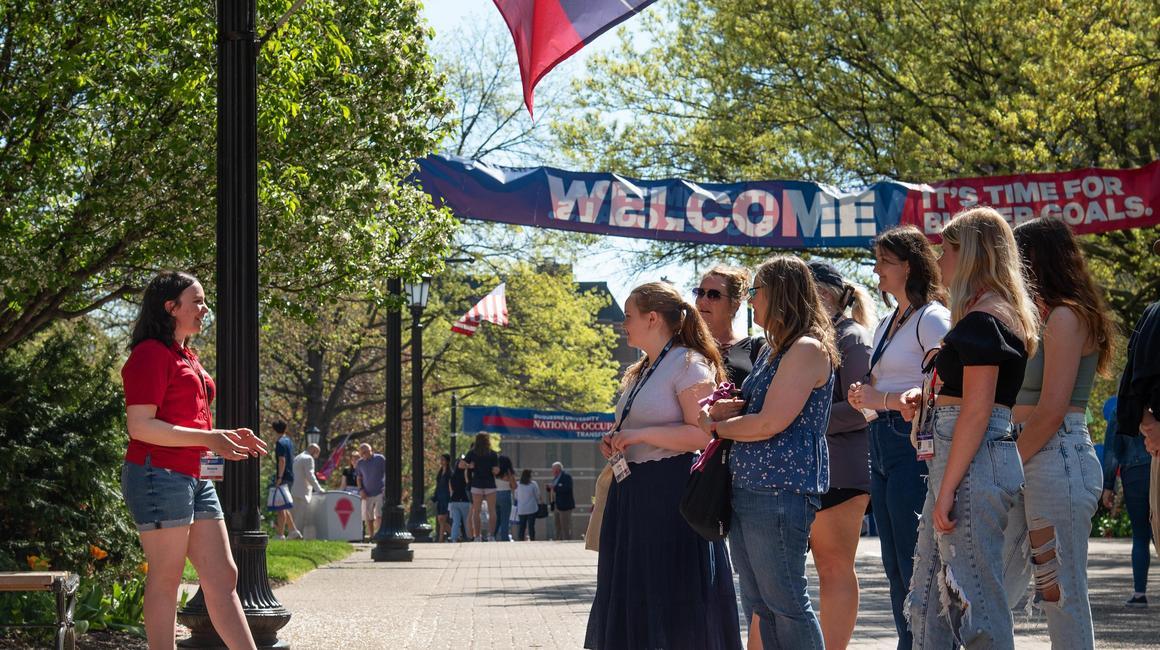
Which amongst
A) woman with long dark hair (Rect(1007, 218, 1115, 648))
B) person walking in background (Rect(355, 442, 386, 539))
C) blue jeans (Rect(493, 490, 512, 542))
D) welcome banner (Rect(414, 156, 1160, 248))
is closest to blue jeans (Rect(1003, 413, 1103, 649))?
woman with long dark hair (Rect(1007, 218, 1115, 648))

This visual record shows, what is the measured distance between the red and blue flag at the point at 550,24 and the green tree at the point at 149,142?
474cm

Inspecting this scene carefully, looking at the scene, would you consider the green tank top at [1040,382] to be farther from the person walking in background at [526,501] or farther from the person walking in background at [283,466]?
the person walking in background at [526,501]

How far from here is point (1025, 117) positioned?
1845cm

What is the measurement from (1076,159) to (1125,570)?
7.10 m

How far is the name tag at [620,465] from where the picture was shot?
607cm

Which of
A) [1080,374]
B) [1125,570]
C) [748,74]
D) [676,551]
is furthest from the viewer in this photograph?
[748,74]

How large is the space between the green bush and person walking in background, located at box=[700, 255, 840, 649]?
5484mm

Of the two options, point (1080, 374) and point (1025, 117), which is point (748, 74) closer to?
point (1025, 117)

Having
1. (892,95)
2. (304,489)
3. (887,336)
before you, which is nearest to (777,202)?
(892,95)

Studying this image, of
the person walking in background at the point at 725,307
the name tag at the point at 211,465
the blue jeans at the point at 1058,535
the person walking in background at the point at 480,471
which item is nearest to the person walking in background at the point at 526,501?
the person walking in background at the point at 480,471

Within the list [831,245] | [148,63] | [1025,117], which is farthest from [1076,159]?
[148,63]

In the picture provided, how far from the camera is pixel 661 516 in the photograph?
6.00 m

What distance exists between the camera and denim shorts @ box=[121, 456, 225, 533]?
6105 millimetres

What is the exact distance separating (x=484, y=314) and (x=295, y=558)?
500 inches
